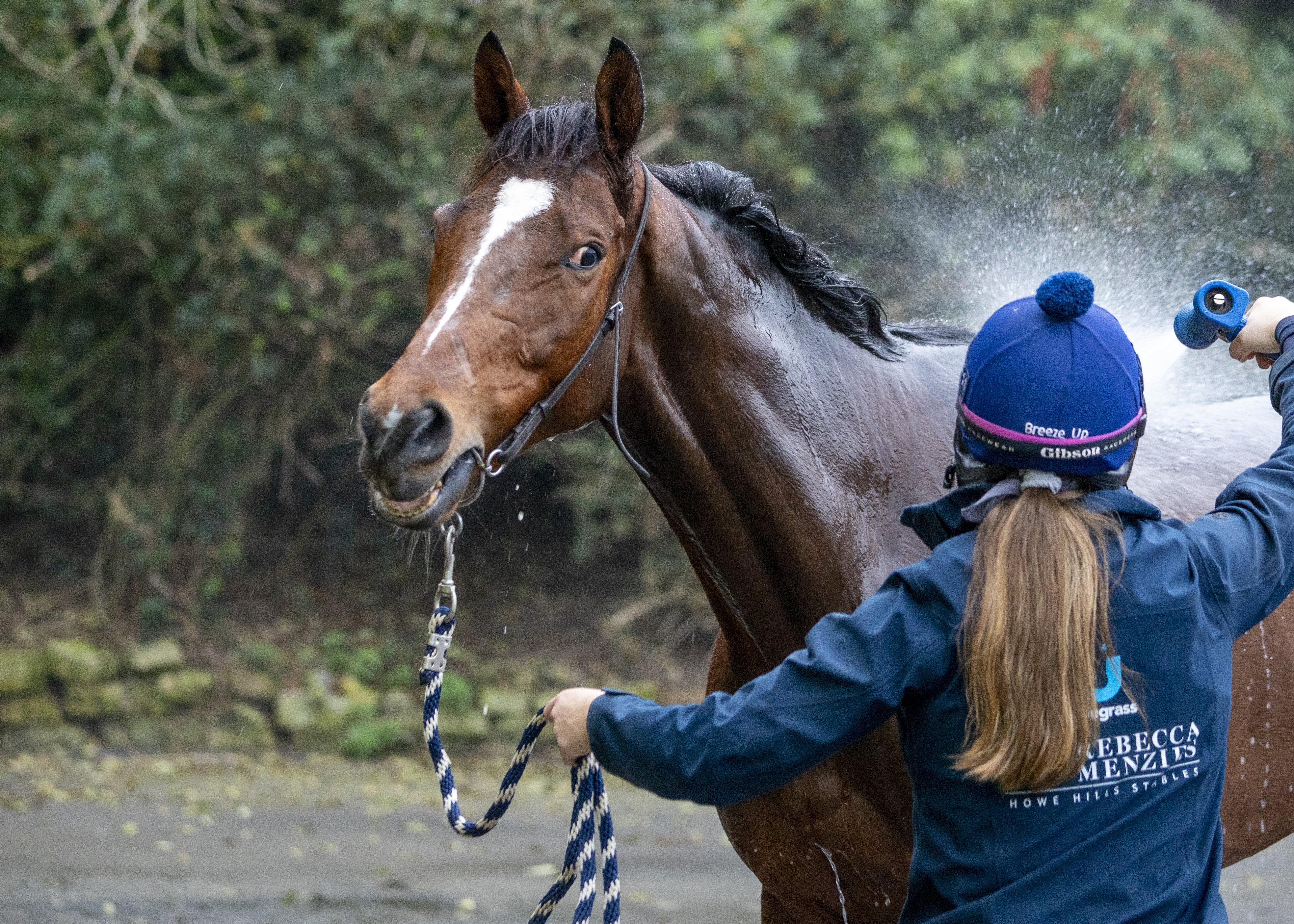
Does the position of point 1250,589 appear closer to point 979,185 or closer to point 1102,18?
point 979,185

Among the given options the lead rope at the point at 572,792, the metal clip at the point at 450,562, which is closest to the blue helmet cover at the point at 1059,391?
the lead rope at the point at 572,792

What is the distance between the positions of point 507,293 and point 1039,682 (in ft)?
3.27

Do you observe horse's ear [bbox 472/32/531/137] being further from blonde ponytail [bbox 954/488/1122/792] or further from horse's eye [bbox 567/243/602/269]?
blonde ponytail [bbox 954/488/1122/792]

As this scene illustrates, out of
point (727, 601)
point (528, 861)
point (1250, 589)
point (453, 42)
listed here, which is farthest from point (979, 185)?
point (1250, 589)

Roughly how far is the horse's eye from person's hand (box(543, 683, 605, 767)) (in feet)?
2.40

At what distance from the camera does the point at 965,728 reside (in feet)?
4.39

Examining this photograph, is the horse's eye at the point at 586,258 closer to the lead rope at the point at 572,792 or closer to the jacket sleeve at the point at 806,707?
the lead rope at the point at 572,792

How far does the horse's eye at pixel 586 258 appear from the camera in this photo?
1.95 metres

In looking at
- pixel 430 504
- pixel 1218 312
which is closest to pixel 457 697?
pixel 430 504

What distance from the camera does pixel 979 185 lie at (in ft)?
18.0

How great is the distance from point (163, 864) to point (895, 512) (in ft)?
12.3

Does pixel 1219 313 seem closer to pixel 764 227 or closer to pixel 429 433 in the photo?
pixel 764 227

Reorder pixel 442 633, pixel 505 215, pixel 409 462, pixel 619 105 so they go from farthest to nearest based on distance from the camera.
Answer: pixel 619 105 → pixel 505 215 → pixel 442 633 → pixel 409 462

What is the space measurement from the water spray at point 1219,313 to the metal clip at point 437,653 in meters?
1.28
